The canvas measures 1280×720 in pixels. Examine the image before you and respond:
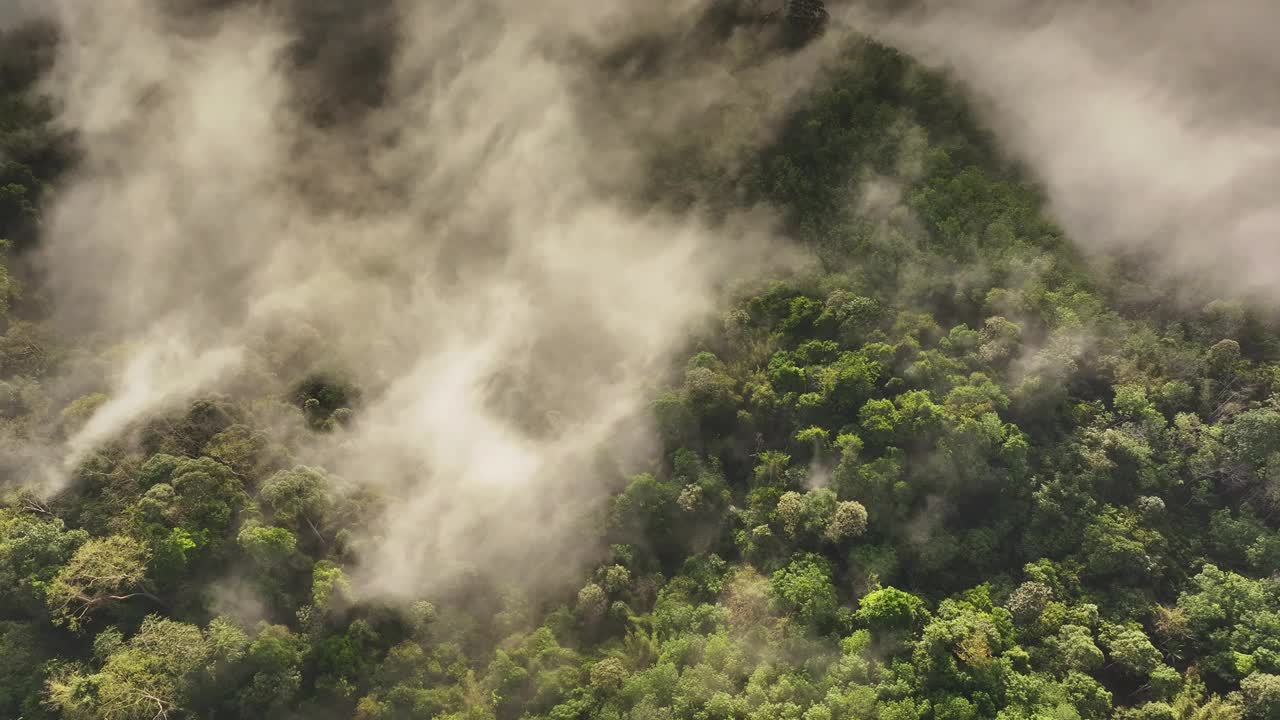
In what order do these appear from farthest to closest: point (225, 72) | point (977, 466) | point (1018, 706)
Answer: point (225, 72) < point (977, 466) < point (1018, 706)

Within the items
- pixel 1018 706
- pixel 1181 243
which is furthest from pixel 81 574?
pixel 1181 243

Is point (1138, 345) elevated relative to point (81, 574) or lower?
elevated

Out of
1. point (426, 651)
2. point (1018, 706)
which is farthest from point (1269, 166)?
point (426, 651)

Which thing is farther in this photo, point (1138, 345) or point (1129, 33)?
point (1129, 33)

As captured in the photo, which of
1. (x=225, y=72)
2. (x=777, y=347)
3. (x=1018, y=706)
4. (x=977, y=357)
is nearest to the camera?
(x=1018, y=706)

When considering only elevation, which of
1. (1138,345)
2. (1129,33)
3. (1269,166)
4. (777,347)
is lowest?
(1138,345)

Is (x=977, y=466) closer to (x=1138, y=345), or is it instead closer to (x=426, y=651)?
(x=1138, y=345)

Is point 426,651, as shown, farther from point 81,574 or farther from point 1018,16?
point 1018,16
